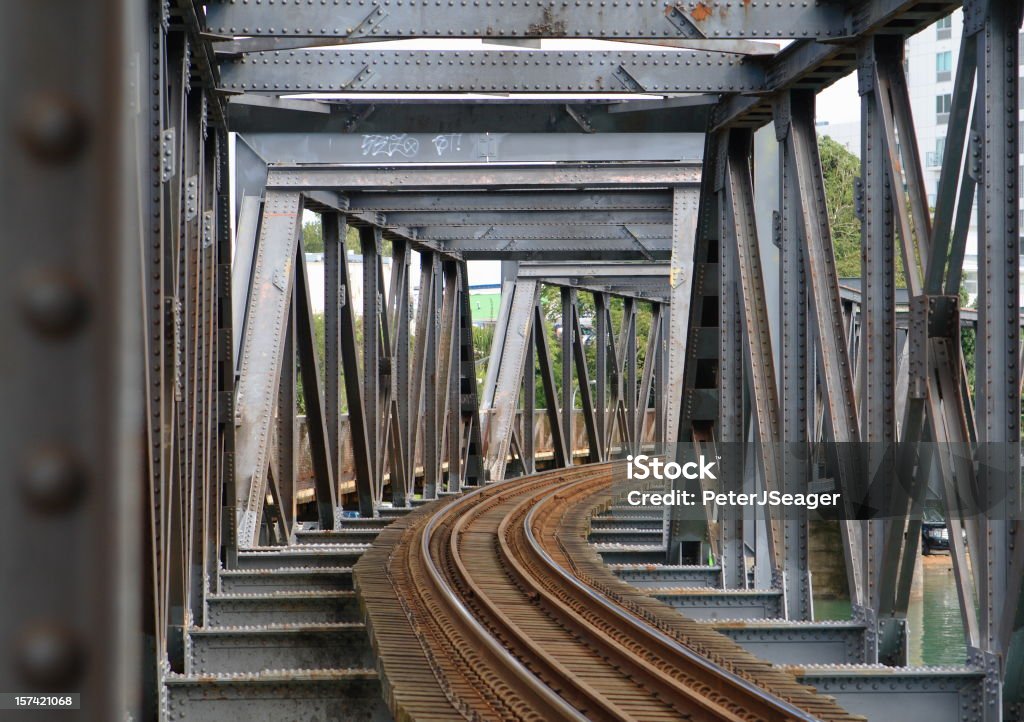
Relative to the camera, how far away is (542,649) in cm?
835

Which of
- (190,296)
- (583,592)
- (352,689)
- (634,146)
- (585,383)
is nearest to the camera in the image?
(352,689)

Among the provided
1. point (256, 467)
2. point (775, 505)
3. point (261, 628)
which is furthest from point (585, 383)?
point (261, 628)

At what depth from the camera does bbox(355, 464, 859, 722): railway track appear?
6.81m

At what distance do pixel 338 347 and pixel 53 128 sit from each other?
16.8m

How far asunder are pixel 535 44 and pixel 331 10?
2.43m

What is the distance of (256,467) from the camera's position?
14.2 m

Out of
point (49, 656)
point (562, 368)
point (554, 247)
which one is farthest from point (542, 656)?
point (562, 368)

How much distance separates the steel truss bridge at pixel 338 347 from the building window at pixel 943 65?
62978 millimetres

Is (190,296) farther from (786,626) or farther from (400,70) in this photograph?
(786,626)

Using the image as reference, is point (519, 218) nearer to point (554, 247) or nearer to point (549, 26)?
point (554, 247)

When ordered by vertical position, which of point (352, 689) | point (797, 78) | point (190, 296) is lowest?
point (352, 689)

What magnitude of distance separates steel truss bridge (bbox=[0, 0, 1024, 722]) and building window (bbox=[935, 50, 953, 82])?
62978mm

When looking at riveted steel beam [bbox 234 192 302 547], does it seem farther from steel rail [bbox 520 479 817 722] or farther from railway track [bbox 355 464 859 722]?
steel rail [bbox 520 479 817 722]

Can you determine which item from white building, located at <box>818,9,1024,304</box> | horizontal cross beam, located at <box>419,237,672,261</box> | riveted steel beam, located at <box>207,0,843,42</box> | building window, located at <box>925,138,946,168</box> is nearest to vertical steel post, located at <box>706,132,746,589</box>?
riveted steel beam, located at <box>207,0,843,42</box>
